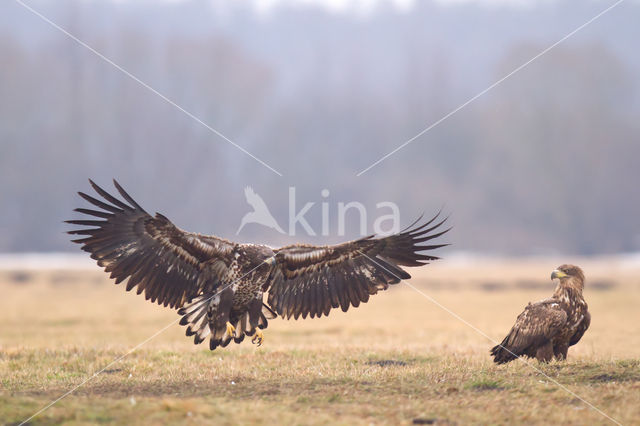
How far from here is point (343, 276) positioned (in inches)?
465

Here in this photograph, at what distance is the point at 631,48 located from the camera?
143500 mm

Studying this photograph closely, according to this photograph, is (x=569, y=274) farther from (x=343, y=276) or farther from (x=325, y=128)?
(x=325, y=128)

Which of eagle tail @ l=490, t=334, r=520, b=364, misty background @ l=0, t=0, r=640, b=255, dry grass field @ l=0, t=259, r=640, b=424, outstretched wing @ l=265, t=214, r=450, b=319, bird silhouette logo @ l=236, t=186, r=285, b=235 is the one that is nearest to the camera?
dry grass field @ l=0, t=259, r=640, b=424

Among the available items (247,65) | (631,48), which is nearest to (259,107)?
(247,65)

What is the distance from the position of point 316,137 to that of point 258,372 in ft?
386

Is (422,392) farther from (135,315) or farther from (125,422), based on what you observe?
(135,315)

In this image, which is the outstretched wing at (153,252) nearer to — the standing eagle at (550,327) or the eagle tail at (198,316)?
the eagle tail at (198,316)

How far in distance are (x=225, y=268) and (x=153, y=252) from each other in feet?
3.81

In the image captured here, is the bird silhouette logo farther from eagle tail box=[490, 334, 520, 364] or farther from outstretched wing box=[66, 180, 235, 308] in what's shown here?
eagle tail box=[490, 334, 520, 364]

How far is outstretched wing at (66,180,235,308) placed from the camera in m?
10.9

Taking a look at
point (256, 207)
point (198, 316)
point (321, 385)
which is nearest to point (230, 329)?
point (198, 316)

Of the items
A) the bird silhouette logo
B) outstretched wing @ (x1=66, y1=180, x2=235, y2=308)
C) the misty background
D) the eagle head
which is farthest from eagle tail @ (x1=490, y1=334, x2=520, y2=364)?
the misty background

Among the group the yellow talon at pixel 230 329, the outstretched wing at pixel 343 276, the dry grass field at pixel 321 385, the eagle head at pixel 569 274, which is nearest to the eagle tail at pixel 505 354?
the dry grass field at pixel 321 385

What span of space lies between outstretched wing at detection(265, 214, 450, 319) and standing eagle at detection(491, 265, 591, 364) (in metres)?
1.86
